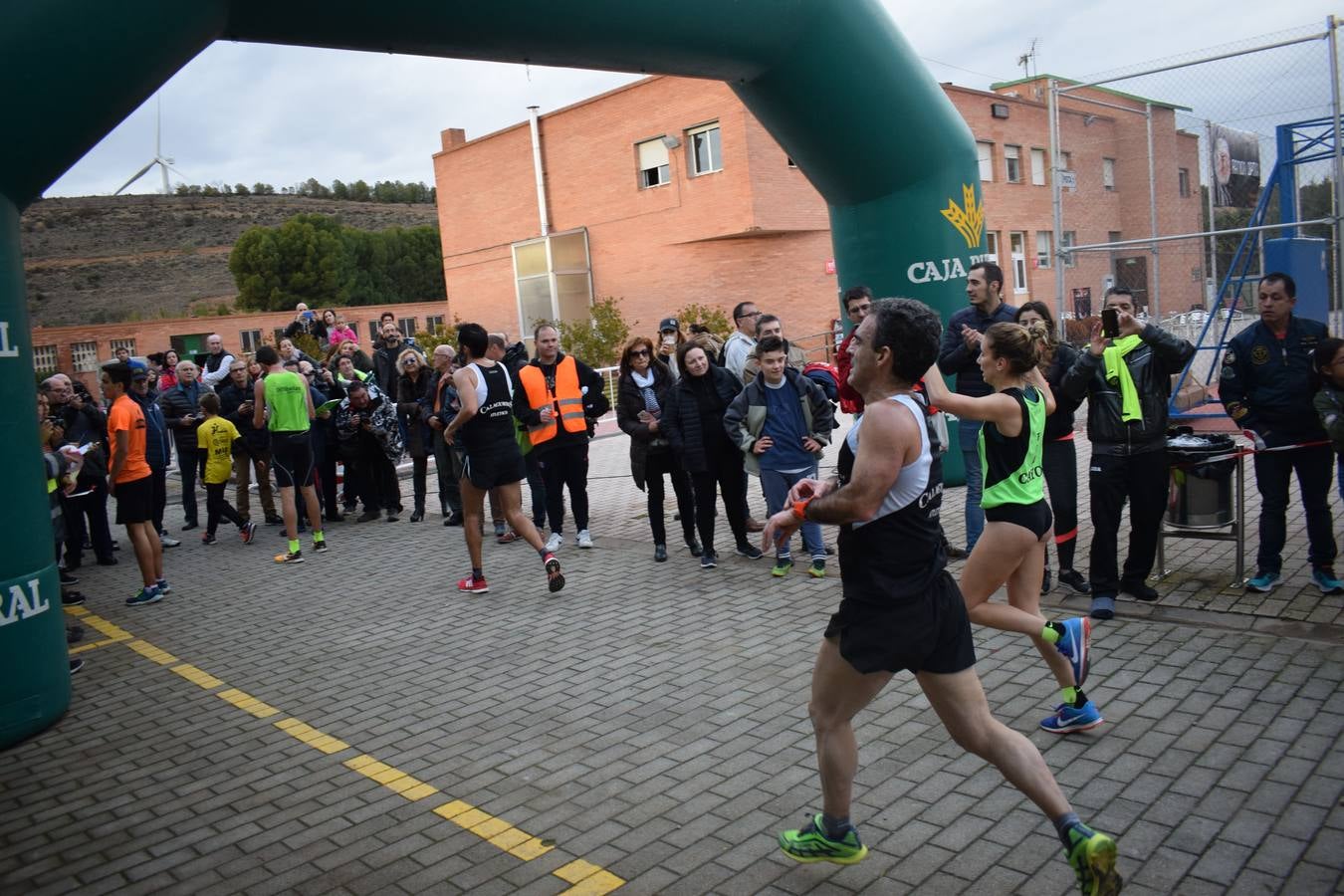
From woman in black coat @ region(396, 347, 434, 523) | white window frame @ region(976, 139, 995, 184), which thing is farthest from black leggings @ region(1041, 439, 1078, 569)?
white window frame @ region(976, 139, 995, 184)

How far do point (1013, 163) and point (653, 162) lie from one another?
14105mm

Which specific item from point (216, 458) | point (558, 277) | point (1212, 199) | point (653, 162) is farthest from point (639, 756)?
point (558, 277)

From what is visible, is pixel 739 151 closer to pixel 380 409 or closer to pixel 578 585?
pixel 380 409

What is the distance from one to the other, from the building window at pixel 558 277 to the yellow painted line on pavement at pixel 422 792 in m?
30.3

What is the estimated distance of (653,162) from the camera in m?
33.1

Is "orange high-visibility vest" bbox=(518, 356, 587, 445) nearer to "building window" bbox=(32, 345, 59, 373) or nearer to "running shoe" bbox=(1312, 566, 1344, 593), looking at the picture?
"running shoe" bbox=(1312, 566, 1344, 593)

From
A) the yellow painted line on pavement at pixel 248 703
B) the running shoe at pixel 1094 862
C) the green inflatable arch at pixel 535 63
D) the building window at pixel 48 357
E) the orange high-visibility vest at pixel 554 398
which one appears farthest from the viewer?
the building window at pixel 48 357

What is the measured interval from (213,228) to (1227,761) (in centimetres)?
10095

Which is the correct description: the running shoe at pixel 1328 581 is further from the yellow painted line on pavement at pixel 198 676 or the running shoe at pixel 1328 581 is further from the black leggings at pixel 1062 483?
the yellow painted line on pavement at pixel 198 676

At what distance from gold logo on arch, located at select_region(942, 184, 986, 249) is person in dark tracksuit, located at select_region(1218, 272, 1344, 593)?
3807 mm

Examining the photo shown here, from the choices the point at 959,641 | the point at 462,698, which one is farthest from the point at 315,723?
the point at 959,641

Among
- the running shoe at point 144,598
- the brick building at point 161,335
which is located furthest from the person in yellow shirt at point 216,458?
the brick building at point 161,335

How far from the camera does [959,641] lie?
3295 mm

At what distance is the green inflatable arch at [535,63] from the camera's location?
16.9 ft
